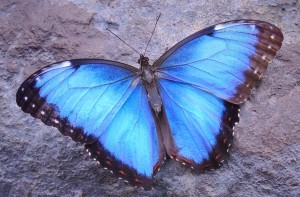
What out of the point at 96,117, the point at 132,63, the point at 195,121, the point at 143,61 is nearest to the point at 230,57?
the point at 195,121

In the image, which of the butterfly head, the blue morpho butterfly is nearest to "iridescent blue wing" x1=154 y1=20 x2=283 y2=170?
the blue morpho butterfly

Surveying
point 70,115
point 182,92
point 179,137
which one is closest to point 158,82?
point 182,92

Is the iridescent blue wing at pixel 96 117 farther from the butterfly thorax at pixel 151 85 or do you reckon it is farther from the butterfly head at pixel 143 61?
the butterfly head at pixel 143 61

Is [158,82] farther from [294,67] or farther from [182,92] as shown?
[294,67]

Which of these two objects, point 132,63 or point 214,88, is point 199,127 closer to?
point 214,88

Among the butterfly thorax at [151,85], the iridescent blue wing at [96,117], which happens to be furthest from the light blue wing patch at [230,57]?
the iridescent blue wing at [96,117]

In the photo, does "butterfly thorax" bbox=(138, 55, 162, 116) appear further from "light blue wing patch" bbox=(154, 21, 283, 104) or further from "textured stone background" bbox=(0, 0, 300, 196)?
"textured stone background" bbox=(0, 0, 300, 196)

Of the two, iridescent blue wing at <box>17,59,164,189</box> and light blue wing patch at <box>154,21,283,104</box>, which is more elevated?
light blue wing patch at <box>154,21,283,104</box>
